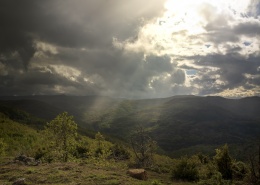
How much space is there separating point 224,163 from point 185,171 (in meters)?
5.93

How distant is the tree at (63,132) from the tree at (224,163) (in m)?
25.0

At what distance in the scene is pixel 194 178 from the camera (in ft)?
121

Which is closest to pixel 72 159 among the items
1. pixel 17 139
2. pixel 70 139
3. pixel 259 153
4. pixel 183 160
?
pixel 70 139

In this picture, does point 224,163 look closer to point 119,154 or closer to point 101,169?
point 101,169

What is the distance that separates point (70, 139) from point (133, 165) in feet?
42.1

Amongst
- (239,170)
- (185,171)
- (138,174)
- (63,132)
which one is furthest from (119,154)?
(138,174)

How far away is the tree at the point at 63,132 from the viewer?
48312 millimetres

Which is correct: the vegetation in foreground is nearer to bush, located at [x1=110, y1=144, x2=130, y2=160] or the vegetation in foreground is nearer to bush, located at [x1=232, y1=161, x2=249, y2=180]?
bush, located at [x1=232, y1=161, x2=249, y2=180]

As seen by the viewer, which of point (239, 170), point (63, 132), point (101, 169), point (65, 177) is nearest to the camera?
point (65, 177)

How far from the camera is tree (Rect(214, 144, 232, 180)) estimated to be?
37406 millimetres

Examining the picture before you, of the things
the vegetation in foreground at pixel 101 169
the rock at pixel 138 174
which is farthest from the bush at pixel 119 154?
the rock at pixel 138 174

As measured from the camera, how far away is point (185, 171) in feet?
121

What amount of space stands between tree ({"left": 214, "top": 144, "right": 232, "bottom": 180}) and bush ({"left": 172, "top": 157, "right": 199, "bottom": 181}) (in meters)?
3.50

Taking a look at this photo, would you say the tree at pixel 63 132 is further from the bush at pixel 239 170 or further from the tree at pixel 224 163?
the bush at pixel 239 170
